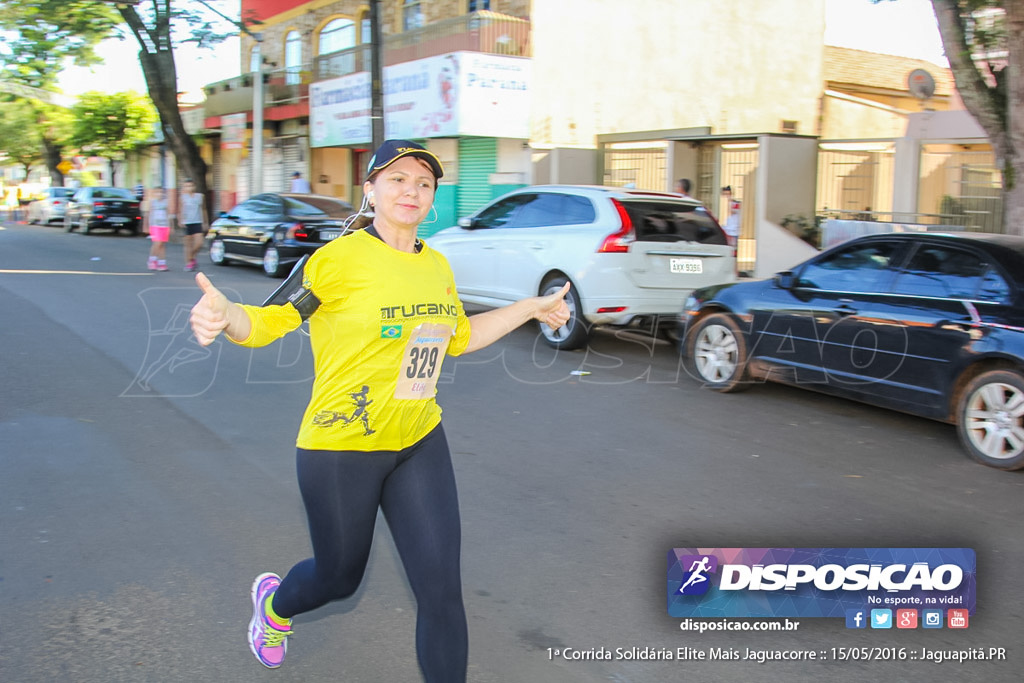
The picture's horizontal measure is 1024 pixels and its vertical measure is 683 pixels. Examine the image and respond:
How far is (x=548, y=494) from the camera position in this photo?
5.69 meters

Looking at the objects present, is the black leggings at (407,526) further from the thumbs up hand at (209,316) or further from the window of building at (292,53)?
the window of building at (292,53)

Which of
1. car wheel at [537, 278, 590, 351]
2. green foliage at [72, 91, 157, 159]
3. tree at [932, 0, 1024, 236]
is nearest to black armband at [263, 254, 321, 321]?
car wheel at [537, 278, 590, 351]

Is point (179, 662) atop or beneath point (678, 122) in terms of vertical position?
beneath

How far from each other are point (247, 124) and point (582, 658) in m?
31.4

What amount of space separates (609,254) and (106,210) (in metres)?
26.2

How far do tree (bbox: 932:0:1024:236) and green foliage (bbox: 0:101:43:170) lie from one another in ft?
190

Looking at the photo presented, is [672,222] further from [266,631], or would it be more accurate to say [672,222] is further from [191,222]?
[191,222]

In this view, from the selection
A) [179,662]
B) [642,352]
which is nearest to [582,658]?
[179,662]

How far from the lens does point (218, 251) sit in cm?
1934

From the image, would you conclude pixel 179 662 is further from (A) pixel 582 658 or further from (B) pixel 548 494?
(B) pixel 548 494

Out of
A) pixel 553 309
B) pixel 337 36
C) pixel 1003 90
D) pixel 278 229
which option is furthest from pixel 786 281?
pixel 337 36

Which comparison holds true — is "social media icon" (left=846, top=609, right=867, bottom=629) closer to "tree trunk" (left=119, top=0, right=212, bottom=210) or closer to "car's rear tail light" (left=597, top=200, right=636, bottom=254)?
"car's rear tail light" (left=597, top=200, right=636, bottom=254)

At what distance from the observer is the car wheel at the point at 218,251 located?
63.0 feet

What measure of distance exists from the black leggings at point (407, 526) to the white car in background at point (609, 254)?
713 cm
